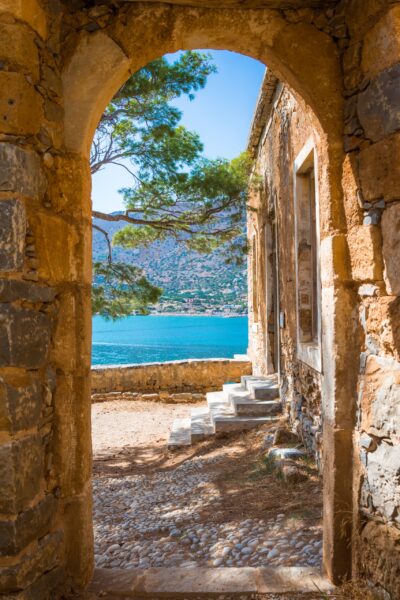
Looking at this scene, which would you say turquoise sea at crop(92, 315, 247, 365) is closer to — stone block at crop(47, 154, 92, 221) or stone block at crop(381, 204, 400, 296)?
stone block at crop(47, 154, 92, 221)

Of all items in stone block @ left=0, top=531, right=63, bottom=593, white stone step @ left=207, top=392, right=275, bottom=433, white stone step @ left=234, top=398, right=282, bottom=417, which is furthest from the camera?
white stone step @ left=234, top=398, right=282, bottom=417

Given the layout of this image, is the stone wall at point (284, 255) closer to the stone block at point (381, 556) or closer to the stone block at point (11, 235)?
the stone block at point (11, 235)

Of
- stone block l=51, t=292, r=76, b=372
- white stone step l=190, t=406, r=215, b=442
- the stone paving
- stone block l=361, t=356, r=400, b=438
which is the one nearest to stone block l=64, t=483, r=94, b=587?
the stone paving

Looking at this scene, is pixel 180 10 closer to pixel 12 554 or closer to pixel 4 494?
pixel 4 494

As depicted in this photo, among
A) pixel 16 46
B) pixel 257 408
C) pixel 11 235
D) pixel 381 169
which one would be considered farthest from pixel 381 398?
pixel 257 408

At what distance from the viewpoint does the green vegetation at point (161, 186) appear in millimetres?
5734

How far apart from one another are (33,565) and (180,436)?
188 inches

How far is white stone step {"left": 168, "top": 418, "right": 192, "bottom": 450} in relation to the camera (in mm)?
6363

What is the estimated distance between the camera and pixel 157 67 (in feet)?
17.8

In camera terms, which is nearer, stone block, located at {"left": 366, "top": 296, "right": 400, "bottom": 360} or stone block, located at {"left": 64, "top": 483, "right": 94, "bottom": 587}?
stone block, located at {"left": 366, "top": 296, "right": 400, "bottom": 360}

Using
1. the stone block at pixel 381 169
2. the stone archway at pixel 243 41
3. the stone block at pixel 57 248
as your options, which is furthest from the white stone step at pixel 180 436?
the stone block at pixel 381 169

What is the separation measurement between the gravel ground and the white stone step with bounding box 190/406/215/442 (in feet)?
0.83

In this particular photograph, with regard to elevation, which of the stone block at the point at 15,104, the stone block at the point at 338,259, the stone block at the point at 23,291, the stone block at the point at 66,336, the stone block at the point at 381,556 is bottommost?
the stone block at the point at 381,556

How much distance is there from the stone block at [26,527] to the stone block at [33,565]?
49 millimetres
